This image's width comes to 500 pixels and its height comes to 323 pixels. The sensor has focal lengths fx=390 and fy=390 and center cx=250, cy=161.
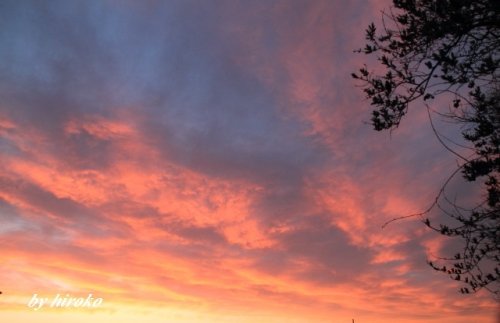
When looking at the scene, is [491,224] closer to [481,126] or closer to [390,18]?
[481,126]

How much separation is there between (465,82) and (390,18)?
6.99 feet

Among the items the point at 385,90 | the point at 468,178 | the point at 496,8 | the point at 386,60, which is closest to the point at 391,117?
the point at 385,90

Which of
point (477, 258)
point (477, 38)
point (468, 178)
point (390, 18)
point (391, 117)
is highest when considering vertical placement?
point (390, 18)

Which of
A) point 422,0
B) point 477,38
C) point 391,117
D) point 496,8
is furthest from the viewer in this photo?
point 391,117

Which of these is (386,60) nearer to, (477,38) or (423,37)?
(423,37)

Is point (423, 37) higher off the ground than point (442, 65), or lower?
higher

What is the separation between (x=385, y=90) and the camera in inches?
356

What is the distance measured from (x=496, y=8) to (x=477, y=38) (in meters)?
0.74

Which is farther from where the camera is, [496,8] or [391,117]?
[391,117]

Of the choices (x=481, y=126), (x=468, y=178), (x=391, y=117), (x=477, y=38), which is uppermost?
(x=477, y=38)

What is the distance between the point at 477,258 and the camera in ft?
29.2

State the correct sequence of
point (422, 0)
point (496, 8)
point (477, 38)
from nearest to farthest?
point (496, 8) → point (477, 38) → point (422, 0)

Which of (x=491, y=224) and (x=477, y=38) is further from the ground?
(x=477, y=38)

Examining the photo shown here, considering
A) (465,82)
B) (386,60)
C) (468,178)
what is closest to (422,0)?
(386,60)
